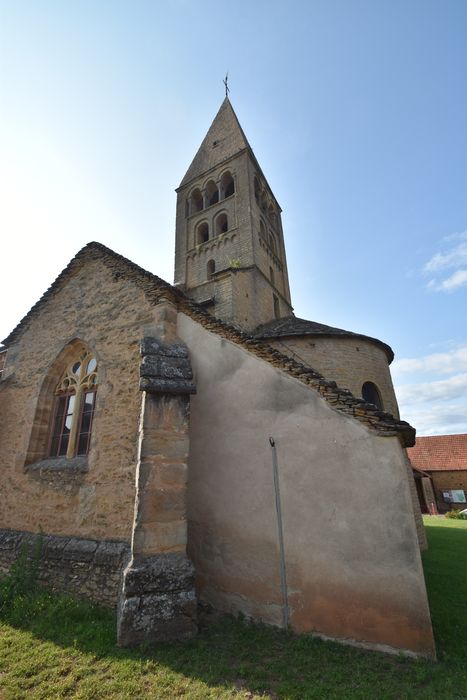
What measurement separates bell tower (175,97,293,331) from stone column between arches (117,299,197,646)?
27.8 ft

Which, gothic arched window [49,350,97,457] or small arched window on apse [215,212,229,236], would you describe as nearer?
gothic arched window [49,350,97,457]

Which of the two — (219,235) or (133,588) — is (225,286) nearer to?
(219,235)

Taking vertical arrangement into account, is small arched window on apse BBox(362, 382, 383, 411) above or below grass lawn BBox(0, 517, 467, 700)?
above

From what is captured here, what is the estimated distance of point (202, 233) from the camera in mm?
19047

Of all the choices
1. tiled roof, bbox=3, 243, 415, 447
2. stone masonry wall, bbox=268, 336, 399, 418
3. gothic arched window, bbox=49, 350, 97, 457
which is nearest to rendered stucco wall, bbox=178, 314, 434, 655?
tiled roof, bbox=3, 243, 415, 447

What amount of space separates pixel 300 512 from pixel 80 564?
12.7 feet

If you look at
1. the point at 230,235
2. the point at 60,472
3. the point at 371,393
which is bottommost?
the point at 60,472

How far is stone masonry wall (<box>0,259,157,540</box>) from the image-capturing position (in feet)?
18.7

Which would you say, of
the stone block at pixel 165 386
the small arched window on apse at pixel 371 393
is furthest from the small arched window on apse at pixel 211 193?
the stone block at pixel 165 386

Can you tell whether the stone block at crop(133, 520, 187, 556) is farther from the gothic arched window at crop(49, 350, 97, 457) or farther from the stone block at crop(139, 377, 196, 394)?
the gothic arched window at crop(49, 350, 97, 457)

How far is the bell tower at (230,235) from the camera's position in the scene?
48.4 feet

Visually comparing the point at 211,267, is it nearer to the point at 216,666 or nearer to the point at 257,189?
the point at 257,189

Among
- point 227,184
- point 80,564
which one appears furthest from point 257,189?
point 80,564

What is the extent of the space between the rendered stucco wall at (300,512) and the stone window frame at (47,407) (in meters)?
3.40
